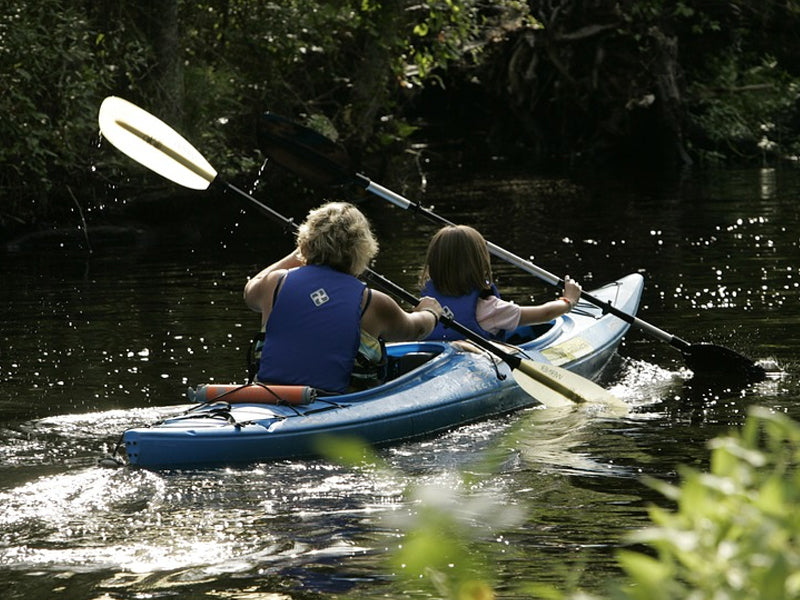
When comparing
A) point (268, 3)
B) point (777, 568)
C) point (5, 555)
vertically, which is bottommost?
point (5, 555)

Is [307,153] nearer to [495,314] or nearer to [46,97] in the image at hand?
[495,314]

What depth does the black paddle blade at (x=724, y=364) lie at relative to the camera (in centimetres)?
704

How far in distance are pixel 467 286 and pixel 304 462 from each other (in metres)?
1.60

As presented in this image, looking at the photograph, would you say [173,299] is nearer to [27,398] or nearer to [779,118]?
[27,398]

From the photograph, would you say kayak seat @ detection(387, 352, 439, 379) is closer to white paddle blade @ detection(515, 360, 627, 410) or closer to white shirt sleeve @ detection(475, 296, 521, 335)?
white shirt sleeve @ detection(475, 296, 521, 335)

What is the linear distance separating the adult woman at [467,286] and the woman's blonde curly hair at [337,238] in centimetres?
85

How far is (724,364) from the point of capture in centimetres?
711

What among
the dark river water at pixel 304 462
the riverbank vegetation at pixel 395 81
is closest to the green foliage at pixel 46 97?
the riverbank vegetation at pixel 395 81

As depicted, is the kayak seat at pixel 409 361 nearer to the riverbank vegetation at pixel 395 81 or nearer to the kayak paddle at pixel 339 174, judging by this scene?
the kayak paddle at pixel 339 174

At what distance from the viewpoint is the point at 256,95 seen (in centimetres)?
1577

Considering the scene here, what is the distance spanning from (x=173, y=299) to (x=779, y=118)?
1512 cm

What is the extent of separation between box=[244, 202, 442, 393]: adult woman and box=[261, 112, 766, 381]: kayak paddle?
1889 mm

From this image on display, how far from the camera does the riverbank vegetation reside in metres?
12.5

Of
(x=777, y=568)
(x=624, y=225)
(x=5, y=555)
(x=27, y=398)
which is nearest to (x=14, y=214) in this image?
Answer: (x=624, y=225)
